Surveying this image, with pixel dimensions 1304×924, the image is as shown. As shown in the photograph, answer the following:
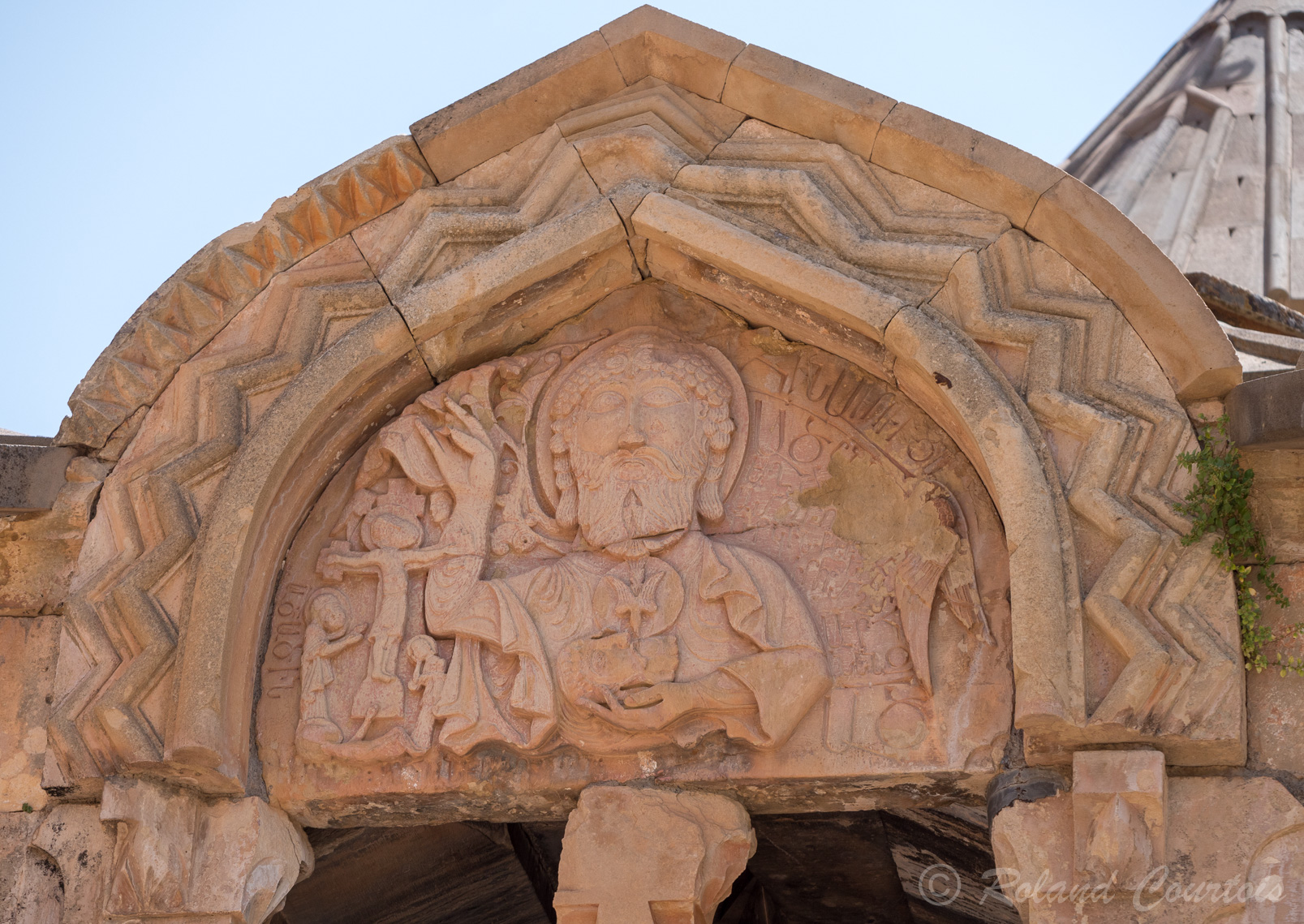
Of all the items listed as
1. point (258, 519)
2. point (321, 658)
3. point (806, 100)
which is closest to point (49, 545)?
point (258, 519)

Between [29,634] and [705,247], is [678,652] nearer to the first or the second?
[705,247]

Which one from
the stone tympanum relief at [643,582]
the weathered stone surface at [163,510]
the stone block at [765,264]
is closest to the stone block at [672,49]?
the stone block at [765,264]

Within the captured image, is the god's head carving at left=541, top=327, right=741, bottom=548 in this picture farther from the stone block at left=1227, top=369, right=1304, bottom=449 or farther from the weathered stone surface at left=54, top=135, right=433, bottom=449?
the stone block at left=1227, top=369, right=1304, bottom=449

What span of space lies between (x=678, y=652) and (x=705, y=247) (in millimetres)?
1500

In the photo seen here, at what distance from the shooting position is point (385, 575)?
5754 millimetres

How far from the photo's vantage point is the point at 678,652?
5.40m

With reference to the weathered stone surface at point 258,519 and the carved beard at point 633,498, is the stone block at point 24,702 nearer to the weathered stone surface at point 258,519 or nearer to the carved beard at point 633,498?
the weathered stone surface at point 258,519

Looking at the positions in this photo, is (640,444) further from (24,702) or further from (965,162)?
(24,702)

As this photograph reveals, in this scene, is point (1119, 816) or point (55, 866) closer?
point (1119, 816)

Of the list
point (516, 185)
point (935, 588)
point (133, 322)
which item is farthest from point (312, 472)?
point (935, 588)

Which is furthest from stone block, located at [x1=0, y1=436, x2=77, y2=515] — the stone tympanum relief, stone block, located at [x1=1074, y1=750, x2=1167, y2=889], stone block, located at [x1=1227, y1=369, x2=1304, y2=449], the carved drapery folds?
stone block, located at [x1=1227, y1=369, x2=1304, y2=449]

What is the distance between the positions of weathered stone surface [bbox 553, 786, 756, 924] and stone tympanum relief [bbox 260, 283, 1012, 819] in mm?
112

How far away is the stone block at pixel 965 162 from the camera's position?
5500 mm

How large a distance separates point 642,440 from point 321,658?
1.43 metres
